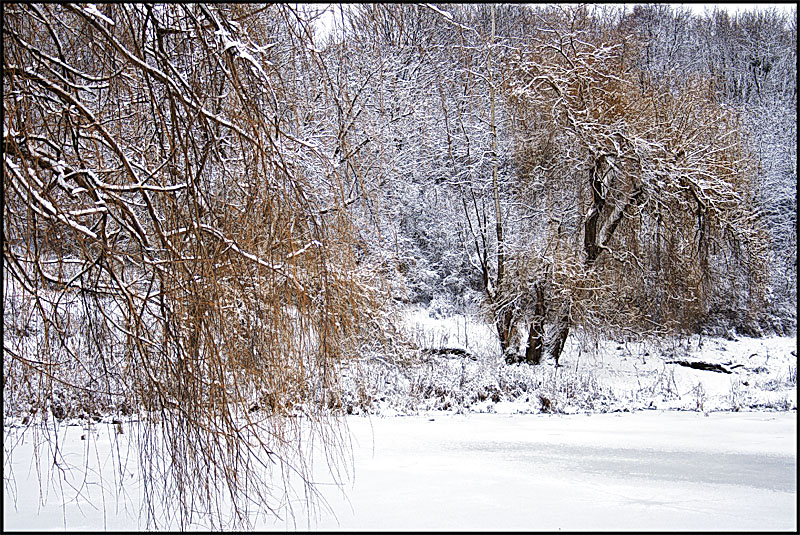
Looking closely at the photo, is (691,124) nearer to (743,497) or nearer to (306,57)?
(743,497)

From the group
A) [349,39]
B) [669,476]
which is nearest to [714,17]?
[669,476]

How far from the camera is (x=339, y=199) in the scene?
4.34 m

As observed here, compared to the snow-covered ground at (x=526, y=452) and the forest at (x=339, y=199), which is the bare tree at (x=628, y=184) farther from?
the snow-covered ground at (x=526, y=452)

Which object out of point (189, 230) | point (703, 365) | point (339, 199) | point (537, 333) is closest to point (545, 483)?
point (339, 199)

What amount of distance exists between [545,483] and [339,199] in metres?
1.90

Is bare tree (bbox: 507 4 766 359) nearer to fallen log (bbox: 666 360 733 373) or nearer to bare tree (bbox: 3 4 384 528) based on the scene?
fallen log (bbox: 666 360 733 373)

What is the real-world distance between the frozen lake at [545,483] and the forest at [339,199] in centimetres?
37

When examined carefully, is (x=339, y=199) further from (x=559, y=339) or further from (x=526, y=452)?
(x=559, y=339)

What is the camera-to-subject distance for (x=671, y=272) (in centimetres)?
926

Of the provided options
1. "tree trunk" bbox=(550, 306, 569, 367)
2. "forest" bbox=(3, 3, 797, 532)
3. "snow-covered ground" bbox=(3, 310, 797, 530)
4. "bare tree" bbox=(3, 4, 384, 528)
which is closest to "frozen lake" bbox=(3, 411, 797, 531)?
"snow-covered ground" bbox=(3, 310, 797, 530)

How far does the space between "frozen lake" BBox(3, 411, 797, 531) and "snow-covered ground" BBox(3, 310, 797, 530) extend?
0.5 inches

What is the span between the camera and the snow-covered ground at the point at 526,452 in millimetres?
3023

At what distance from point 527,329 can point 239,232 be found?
7659mm

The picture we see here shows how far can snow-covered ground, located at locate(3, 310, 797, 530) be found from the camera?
3.02 meters
